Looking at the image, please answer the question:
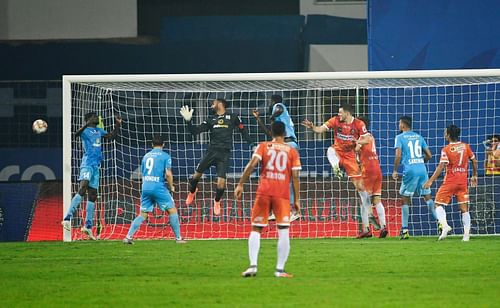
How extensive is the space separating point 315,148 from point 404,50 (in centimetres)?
294

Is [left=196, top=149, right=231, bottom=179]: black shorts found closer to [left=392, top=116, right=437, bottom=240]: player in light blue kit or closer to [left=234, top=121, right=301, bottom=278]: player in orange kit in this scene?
[left=392, top=116, right=437, bottom=240]: player in light blue kit

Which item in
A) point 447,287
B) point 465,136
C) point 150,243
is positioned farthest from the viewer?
point 465,136

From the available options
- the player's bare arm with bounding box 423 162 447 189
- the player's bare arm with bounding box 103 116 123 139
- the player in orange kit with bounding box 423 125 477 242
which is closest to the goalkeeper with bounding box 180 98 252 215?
the player's bare arm with bounding box 103 116 123 139

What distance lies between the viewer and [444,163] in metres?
20.8

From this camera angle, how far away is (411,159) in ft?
72.1

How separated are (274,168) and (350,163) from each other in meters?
7.43

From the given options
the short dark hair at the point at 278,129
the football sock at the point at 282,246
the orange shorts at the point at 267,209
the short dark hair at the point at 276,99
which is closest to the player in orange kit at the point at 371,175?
the short dark hair at the point at 276,99

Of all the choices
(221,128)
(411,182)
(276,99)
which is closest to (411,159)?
(411,182)

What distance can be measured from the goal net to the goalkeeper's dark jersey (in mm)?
799

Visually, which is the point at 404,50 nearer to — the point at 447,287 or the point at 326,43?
the point at 326,43

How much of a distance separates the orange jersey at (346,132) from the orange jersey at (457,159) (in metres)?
1.57

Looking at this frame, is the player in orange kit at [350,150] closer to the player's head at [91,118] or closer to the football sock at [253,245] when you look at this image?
the player's head at [91,118]

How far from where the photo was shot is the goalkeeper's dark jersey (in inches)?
882

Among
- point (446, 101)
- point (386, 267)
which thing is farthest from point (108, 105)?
point (386, 267)
